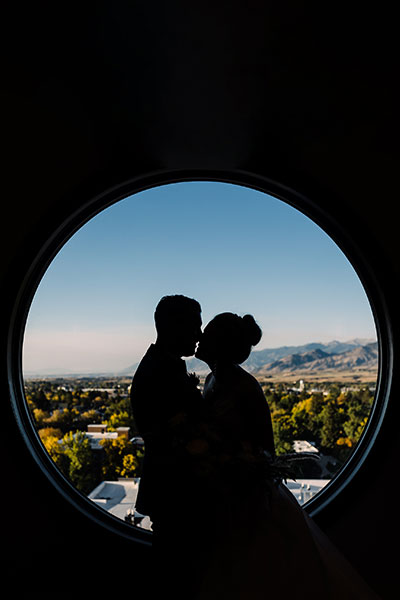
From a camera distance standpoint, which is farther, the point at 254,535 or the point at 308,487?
the point at 308,487

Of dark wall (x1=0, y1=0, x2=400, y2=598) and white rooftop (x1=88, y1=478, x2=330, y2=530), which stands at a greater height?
dark wall (x1=0, y1=0, x2=400, y2=598)

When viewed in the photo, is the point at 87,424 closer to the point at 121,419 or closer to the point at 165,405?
the point at 121,419

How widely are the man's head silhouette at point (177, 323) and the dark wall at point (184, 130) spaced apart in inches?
38.3

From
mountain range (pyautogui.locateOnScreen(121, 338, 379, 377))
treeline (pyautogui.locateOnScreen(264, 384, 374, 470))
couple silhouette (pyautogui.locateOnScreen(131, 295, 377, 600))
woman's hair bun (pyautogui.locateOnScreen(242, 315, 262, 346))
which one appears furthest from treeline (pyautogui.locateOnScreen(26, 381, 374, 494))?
couple silhouette (pyautogui.locateOnScreen(131, 295, 377, 600))

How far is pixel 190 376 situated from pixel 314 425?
1.35m

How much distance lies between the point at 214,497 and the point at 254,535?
0.16m

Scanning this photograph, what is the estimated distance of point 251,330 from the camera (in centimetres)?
154

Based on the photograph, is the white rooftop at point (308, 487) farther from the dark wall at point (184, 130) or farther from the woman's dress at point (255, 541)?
the woman's dress at point (255, 541)

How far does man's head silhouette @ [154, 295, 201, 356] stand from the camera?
1.38 m

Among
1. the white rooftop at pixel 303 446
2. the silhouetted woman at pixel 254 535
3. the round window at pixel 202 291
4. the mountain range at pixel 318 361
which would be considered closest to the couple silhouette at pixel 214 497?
the silhouetted woman at pixel 254 535

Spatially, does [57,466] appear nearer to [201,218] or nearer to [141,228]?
[141,228]

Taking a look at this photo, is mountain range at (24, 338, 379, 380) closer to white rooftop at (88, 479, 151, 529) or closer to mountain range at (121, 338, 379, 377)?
mountain range at (121, 338, 379, 377)

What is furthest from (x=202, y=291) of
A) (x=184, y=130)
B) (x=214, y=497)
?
(x=214, y=497)

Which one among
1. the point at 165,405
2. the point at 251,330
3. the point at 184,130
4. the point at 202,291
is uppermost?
the point at 184,130
